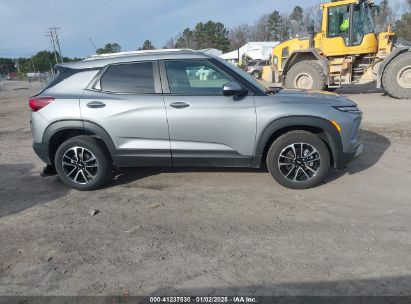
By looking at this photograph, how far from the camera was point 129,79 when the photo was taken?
4.99 meters

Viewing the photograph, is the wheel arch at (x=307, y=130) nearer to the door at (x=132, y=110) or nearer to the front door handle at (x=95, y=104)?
the door at (x=132, y=110)

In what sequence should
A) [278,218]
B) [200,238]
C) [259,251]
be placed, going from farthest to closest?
[278,218]
[200,238]
[259,251]

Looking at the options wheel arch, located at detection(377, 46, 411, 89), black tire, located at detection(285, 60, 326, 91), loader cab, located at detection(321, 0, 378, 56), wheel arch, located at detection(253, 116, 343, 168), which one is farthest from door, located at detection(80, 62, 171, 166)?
loader cab, located at detection(321, 0, 378, 56)

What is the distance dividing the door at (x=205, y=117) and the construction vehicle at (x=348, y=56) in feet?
31.4

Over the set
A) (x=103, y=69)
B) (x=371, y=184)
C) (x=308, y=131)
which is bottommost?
(x=371, y=184)

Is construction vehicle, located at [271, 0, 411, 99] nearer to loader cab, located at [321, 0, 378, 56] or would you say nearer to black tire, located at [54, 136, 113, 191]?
loader cab, located at [321, 0, 378, 56]

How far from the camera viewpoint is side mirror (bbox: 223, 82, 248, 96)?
4602 millimetres

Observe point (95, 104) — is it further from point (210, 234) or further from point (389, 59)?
point (389, 59)

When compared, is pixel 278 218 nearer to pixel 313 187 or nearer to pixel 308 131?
pixel 313 187

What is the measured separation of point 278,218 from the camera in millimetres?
4145

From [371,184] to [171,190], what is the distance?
2.71m

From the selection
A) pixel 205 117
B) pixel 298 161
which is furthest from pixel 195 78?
pixel 298 161

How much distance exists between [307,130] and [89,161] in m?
3.00

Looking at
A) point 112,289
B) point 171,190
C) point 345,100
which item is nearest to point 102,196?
point 171,190
